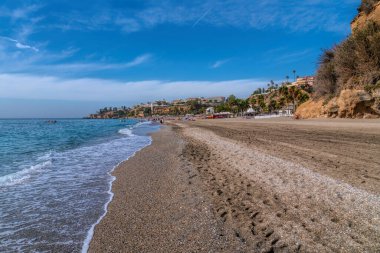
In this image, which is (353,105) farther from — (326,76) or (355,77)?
(326,76)

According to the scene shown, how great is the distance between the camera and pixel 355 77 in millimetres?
28109

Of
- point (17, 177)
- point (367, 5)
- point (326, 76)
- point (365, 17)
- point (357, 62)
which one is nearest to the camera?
point (17, 177)

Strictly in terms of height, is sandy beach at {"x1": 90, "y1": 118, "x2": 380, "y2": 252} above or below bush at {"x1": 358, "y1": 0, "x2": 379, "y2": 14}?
below

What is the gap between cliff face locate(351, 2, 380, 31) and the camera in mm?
31297

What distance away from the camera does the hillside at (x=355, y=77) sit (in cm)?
2538

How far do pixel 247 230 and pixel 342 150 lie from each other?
796 cm

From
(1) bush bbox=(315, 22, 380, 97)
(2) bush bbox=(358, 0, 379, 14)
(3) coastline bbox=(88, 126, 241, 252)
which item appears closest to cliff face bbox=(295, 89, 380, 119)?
(1) bush bbox=(315, 22, 380, 97)

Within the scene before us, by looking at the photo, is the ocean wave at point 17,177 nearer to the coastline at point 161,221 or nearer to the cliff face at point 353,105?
the coastline at point 161,221

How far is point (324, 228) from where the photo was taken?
3869mm

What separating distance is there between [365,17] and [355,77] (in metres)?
12.8

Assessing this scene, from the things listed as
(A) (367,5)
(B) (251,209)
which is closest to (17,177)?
(B) (251,209)

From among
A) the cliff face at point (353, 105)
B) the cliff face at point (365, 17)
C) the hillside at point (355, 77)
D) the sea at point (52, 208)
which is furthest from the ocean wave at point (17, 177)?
the cliff face at point (365, 17)

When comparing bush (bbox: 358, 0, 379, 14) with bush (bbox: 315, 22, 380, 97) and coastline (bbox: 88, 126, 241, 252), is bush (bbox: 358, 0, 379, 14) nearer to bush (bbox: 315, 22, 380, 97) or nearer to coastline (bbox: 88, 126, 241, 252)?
bush (bbox: 315, 22, 380, 97)

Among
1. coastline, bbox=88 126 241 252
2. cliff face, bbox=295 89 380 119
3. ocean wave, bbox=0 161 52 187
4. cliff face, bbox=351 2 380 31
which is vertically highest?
cliff face, bbox=351 2 380 31
